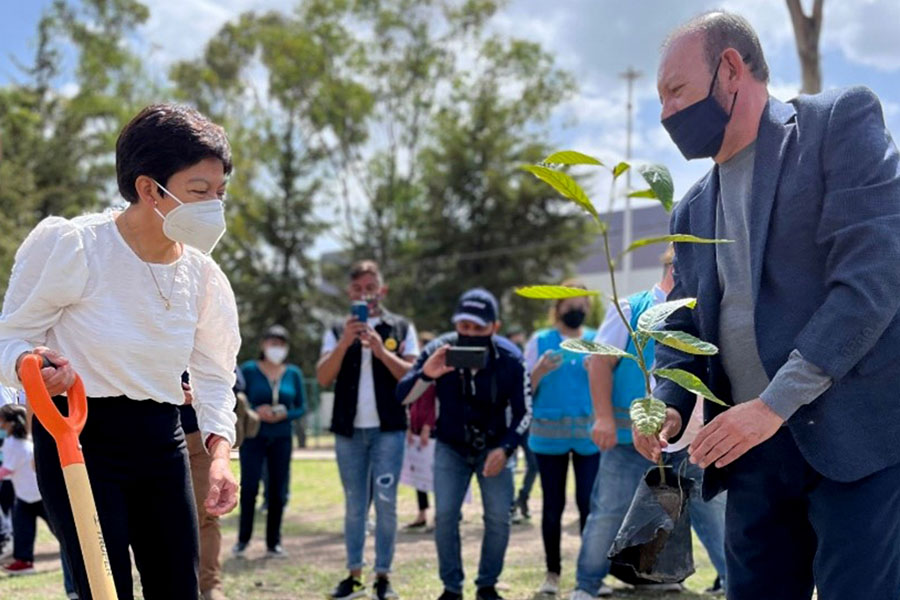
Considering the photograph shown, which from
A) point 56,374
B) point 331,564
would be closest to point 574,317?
point 331,564

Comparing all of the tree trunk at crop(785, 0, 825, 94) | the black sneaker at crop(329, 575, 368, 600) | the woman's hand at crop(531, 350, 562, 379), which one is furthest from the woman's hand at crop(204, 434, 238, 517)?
the tree trunk at crop(785, 0, 825, 94)

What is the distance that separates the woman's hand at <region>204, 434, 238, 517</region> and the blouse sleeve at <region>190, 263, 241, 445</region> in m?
0.12

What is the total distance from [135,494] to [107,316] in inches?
20.5

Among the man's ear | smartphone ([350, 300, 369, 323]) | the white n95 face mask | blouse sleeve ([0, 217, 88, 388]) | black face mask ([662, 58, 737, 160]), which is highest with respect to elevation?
black face mask ([662, 58, 737, 160])

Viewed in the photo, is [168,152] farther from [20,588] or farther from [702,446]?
[20,588]

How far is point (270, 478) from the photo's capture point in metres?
9.16

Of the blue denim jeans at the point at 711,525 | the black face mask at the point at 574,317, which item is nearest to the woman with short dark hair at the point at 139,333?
the blue denim jeans at the point at 711,525

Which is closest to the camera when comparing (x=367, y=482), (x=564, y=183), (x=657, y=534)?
(x=564, y=183)

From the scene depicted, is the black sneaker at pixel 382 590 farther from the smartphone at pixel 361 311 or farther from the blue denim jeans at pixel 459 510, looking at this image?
the smartphone at pixel 361 311

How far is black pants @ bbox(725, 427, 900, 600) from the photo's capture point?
8.44 feet

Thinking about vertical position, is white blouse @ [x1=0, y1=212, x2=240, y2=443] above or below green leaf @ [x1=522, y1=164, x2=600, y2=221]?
below

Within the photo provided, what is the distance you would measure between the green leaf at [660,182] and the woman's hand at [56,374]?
Result: 1.56m

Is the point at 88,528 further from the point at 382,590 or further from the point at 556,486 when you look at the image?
the point at 556,486

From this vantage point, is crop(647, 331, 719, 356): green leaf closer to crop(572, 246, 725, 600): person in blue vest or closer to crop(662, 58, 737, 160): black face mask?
crop(662, 58, 737, 160): black face mask
